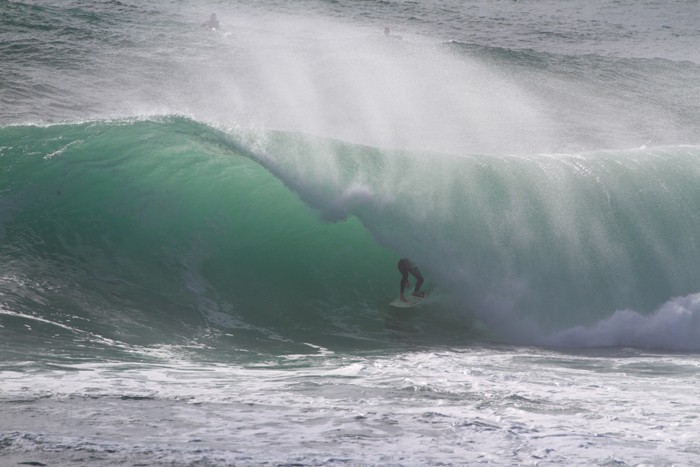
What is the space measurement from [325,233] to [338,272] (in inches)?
27.3

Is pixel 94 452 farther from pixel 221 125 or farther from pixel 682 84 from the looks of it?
pixel 682 84

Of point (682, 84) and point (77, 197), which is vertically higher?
point (682, 84)

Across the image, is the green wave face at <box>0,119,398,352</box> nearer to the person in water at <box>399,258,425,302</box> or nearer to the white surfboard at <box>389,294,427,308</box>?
the white surfboard at <box>389,294,427,308</box>

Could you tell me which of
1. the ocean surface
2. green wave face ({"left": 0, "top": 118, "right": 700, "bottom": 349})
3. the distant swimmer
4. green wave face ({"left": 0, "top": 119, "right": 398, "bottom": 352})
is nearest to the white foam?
the ocean surface

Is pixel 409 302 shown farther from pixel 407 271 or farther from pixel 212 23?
pixel 212 23

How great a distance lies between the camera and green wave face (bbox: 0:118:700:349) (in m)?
9.42

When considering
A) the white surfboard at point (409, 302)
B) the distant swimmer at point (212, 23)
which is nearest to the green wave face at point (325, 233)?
the white surfboard at point (409, 302)

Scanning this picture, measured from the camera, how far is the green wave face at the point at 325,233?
30.9 ft

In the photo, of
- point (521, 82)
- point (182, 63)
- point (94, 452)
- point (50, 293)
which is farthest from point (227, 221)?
point (521, 82)

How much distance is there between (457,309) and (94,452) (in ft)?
19.4

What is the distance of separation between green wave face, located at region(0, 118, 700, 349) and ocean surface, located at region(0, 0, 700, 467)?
35mm

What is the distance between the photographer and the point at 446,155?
468 inches

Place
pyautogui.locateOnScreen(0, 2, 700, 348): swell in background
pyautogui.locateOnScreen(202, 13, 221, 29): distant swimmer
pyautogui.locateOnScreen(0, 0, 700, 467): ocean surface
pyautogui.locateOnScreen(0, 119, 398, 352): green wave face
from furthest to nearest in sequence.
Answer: pyautogui.locateOnScreen(202, 13, 221, 29): distant swimmer < pyautogui.locateOnScreen(0, 2, 700, 348): swell in background < pyautogui.locateOnScreen(0, 119, 398, 352): green wave face < pyautogui.locateOnScreen(0, 0, 700, 467): ocean surface

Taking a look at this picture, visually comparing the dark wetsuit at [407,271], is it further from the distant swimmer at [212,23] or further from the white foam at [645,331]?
the distant swimmer at [212,23]
